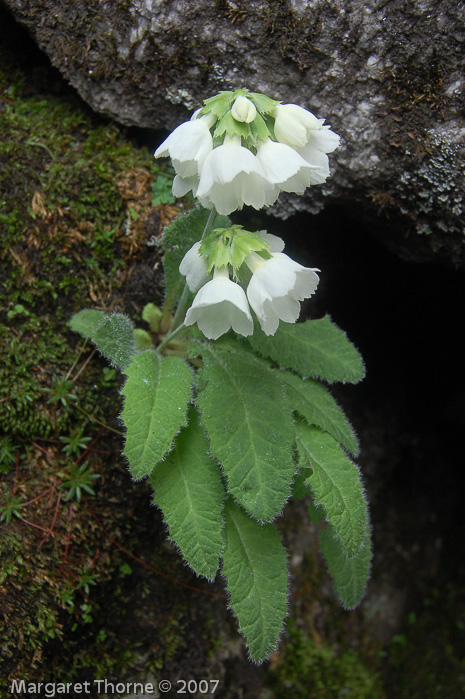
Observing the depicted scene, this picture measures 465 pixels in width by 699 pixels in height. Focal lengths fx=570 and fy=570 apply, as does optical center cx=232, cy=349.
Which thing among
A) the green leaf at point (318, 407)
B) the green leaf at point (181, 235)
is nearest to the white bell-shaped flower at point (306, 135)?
the green leaf at point (181, 235)

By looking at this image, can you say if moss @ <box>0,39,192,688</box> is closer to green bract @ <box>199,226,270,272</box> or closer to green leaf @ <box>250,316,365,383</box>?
green leaf @ <box>250,316,365,383</box>

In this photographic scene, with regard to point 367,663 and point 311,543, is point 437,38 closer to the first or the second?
point 311,543

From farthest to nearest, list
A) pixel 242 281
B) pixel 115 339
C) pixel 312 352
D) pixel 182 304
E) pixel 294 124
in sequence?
1. pixel 312 352
2. pixel 182 304
3. pixel 115 339
4. pixel 242 281
5. pixel 294 124

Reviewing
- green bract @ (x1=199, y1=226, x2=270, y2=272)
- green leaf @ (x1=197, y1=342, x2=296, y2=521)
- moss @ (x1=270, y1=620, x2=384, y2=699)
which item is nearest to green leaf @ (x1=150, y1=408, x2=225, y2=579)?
green leaf @ (x1=197, y1=342, x2=296, y2=521)

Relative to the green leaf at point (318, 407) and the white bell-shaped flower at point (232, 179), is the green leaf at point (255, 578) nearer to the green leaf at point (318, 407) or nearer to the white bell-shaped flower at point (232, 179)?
the green leaf at point (318, 407)

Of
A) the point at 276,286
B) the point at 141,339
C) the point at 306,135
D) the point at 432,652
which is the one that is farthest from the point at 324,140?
the point at 432,652

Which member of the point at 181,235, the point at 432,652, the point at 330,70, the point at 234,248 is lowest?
the point at 432,652

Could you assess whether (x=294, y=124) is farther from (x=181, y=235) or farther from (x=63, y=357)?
(x=63, y=357)
